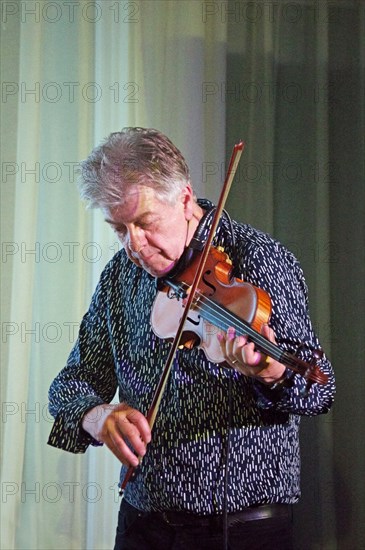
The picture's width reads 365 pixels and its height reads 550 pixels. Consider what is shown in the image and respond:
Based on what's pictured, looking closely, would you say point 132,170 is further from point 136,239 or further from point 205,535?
point 205,535

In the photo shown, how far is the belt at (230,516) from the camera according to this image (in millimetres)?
1295

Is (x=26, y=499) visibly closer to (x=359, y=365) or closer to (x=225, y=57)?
(x=359, y=365)

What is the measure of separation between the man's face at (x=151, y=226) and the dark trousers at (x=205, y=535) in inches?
15.9

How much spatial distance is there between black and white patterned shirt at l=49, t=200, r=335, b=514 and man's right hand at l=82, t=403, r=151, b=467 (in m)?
0.11

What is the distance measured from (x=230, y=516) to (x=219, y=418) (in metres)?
0.15

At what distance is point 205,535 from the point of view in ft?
4.26

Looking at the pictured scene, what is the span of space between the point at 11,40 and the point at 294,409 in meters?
1.44

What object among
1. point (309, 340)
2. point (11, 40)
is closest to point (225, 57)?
point (11, 40)

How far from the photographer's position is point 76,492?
215 cm

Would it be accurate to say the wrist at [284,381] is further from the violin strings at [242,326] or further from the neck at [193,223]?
the neck at [193,223]

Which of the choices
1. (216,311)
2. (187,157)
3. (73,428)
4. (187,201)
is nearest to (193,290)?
(216,311)

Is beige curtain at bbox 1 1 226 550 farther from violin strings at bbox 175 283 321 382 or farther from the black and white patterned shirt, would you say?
violin strings at bbox 175 283 321 382

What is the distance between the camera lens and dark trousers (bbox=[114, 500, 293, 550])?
50.9 inches

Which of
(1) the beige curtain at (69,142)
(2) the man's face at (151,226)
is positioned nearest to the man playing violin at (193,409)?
(2) the man's face at (151,226)
